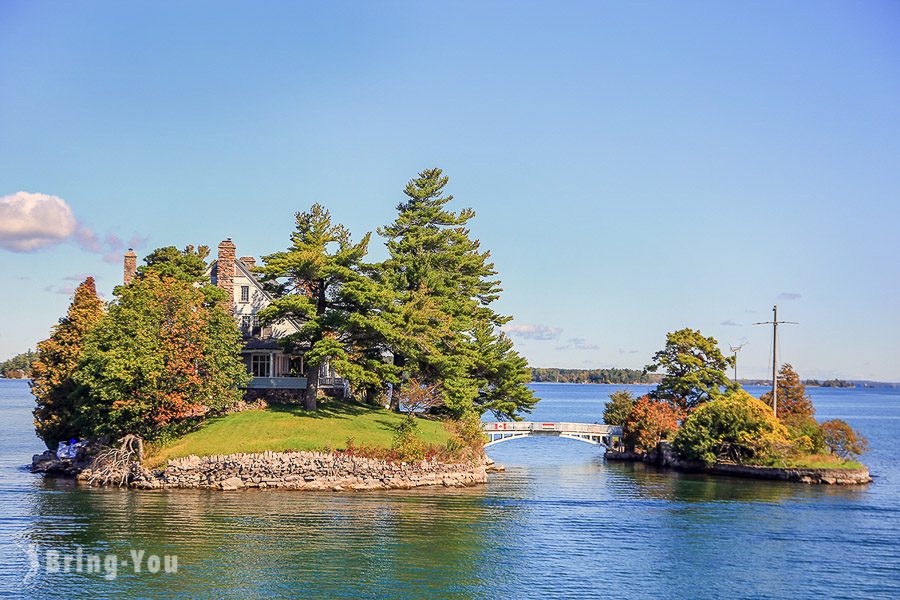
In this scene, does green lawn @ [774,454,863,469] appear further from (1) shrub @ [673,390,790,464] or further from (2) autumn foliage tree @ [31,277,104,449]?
(2) autumn foliage tree @ [31,277,104,449]

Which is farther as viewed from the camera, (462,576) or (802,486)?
(802,486)

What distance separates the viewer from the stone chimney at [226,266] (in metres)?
70.2

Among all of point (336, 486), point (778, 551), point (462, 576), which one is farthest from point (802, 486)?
point (462, 576)

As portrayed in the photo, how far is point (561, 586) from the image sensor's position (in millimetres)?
32969

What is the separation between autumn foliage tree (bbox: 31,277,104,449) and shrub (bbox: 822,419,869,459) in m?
57.4

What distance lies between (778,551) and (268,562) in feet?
75.8

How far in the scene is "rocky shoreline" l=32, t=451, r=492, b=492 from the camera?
5284 centimetres

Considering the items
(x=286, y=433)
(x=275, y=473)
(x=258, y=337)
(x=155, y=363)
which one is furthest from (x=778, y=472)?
(x=155, y=363)

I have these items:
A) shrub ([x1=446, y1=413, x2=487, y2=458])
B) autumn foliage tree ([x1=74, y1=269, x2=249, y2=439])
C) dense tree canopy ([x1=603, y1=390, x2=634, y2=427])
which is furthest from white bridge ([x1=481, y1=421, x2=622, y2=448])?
autumn foliage tree ([x1=74, y1=269, x2=249, y2=439])

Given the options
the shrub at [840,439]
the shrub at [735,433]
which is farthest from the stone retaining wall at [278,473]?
the shrub at [840,439]

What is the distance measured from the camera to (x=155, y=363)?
54688mm

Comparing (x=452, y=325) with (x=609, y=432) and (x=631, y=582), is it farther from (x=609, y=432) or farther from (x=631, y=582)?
(x=631, y=582)

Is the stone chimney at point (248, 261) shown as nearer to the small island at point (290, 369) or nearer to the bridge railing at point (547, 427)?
the small island at point (290, 369)

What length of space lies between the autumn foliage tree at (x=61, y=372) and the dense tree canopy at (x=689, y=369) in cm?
5276
